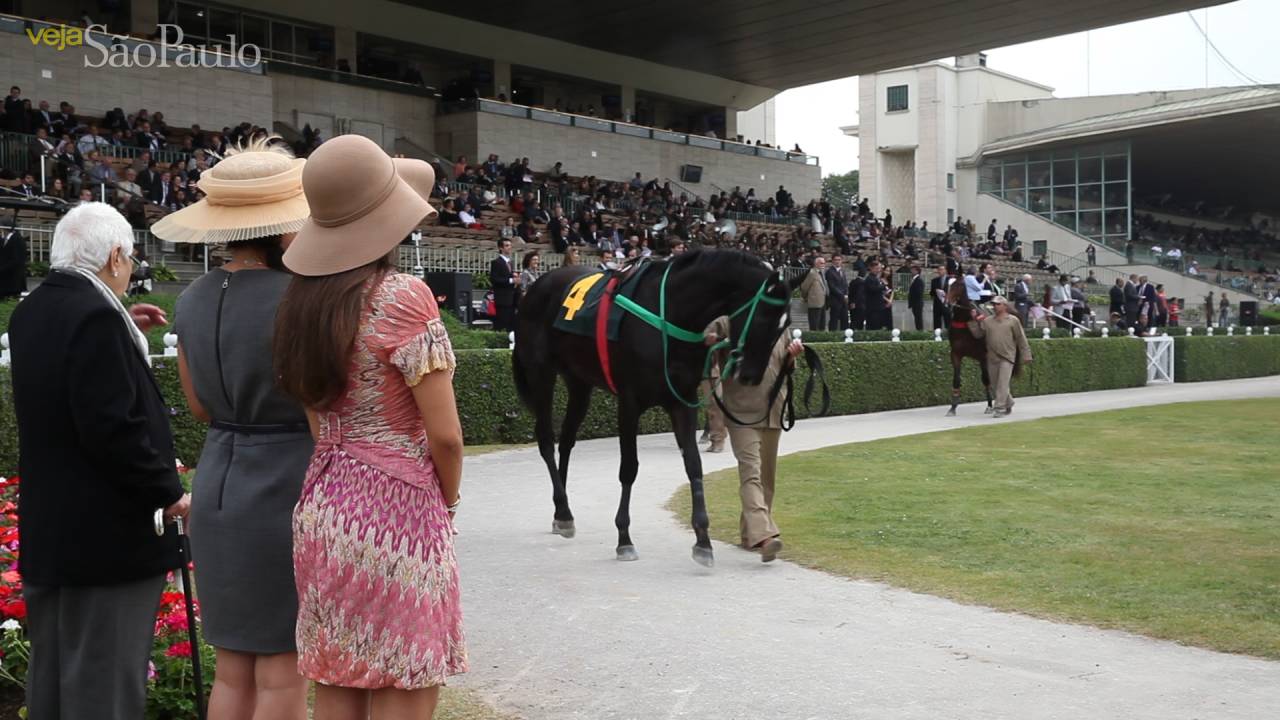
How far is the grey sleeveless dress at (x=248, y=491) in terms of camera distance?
334 cm

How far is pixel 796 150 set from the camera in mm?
46125

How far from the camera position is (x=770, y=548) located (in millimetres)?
7207

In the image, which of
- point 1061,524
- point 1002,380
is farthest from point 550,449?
point 1002,380

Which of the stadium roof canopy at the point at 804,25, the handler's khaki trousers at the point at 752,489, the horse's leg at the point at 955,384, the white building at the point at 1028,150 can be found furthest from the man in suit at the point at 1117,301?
the handler's khaki trousers at the point at 752,489

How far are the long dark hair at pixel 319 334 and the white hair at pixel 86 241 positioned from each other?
0.84 meters

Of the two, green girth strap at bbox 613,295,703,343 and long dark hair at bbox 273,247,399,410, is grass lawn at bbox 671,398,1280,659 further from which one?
long dark hair at bbox 273,247,399,410

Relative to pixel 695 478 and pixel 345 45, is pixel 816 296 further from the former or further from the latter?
pixel 345 45

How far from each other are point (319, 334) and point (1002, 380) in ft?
54.8

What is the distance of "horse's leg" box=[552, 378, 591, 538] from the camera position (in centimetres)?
826

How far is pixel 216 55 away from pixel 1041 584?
27096 mm

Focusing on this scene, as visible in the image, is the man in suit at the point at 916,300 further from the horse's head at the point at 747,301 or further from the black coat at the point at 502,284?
the horse's head at the point at 747,301

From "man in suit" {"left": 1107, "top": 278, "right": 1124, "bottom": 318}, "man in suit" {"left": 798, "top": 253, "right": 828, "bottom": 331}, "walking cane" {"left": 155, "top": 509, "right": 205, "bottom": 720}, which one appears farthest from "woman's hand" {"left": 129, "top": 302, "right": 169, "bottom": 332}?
"man in suit" {"left": 1107, "top": 278, "right": 1124, "bottom": 318}

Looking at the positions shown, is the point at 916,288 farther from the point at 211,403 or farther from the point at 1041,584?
the point at 211,403

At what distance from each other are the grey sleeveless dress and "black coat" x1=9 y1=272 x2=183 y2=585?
16cm
